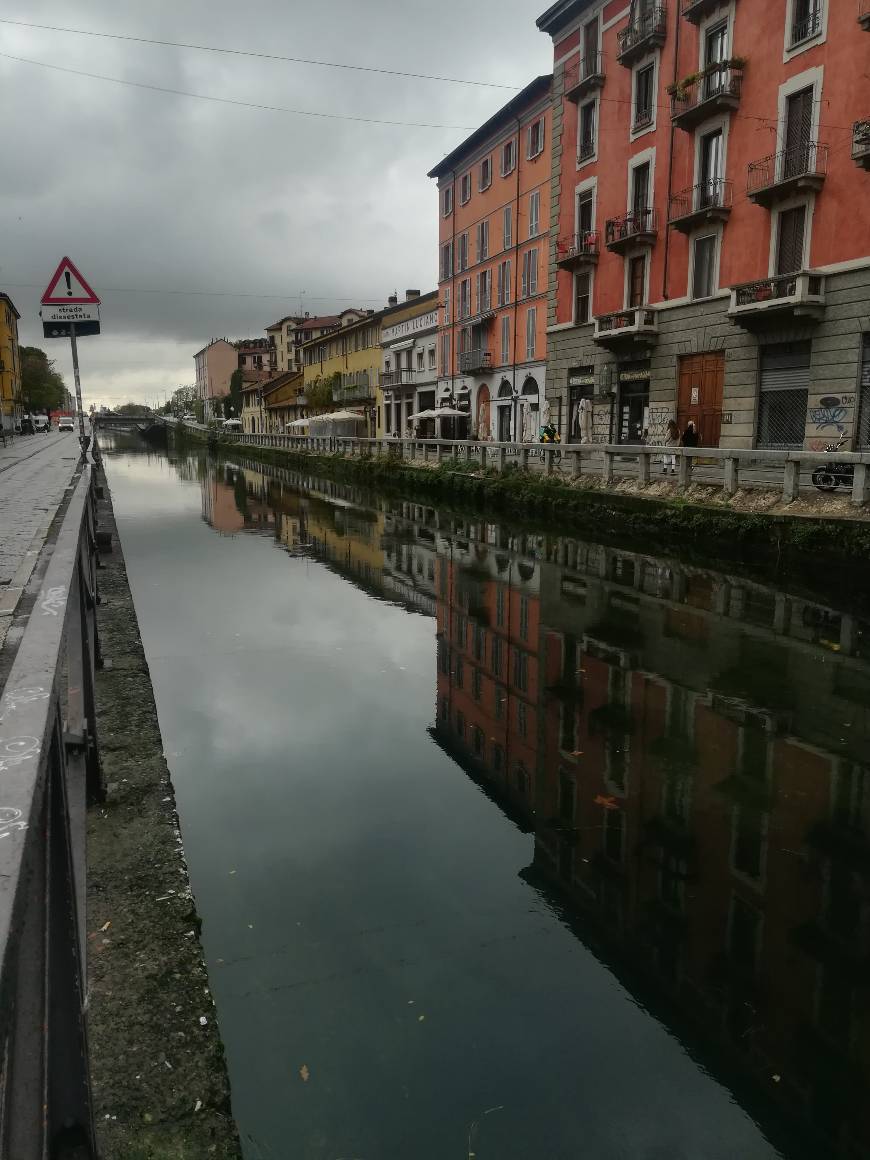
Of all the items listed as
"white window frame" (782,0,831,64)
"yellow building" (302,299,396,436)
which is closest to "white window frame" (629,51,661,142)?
"white window frame" (782,0,831,64)

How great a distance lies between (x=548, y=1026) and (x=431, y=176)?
4829 centimetres

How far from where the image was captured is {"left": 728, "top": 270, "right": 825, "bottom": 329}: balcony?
18953 millimetres

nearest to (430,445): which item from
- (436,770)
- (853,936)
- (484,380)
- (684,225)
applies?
(484,380)

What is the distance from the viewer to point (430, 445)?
32812mm

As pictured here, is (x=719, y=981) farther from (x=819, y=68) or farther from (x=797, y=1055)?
(x=819, y=68)

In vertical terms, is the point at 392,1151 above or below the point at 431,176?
below

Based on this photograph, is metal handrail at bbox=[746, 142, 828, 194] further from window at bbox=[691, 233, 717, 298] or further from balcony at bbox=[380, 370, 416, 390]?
balcony at bbox=[380, 370, 416, 390]

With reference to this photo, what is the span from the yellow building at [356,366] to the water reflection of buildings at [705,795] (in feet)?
154

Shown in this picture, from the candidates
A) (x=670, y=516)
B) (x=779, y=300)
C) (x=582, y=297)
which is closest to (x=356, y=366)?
(x=582, y=297)

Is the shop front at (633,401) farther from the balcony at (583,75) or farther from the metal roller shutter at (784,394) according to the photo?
the balcony at (583,75)

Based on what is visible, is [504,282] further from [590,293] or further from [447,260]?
[590,293]

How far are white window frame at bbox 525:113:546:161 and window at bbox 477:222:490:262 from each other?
4515 millimetres

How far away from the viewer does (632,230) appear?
25.2m

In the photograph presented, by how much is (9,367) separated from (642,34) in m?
69.0
